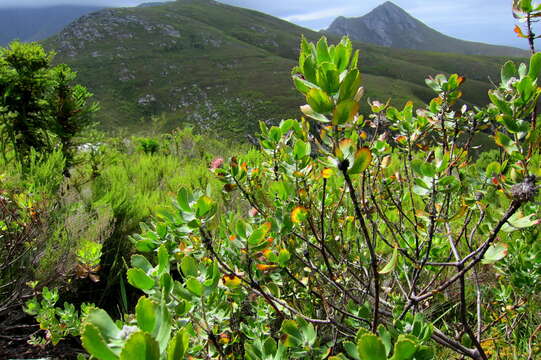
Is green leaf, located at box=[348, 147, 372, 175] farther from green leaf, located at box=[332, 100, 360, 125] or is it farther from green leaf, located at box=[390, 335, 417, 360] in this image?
green leaf, located at box=[390, 335, 417, 360]

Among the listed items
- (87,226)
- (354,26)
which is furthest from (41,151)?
(354,26)

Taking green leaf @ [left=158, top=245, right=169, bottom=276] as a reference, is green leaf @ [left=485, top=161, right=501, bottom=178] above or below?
Answer: above

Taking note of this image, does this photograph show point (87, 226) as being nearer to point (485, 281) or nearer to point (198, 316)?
point (198, 316)

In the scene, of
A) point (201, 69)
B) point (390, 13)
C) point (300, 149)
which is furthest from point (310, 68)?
point (390, 13)

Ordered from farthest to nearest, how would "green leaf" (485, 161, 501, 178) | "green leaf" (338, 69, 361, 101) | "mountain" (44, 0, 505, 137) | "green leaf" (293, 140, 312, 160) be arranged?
"mountain" (44, 0, 505, 137)
"green leaf" (293, 140, 312, 160)
"green leaf" (485, 161, 501, 178)
"green leaf" (338, 69, 361, 101)

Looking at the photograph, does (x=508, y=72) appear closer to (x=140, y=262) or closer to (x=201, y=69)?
(x=140, y=262)

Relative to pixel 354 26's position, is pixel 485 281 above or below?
below

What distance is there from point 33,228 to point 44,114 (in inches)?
77.5

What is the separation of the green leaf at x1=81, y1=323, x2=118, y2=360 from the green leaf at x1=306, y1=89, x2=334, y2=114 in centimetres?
43

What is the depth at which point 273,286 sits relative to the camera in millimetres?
1096

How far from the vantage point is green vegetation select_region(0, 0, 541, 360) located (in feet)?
1.93

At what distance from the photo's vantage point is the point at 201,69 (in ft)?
181

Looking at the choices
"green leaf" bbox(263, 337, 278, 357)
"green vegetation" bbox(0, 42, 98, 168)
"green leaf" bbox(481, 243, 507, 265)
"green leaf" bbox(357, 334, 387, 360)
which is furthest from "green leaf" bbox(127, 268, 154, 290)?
"green vegetation" bbox(0, 42, 98, 168)

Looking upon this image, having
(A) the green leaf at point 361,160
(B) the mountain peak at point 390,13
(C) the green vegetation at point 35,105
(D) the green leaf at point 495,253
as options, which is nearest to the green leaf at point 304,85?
(A) the green leaf at point 361,160
